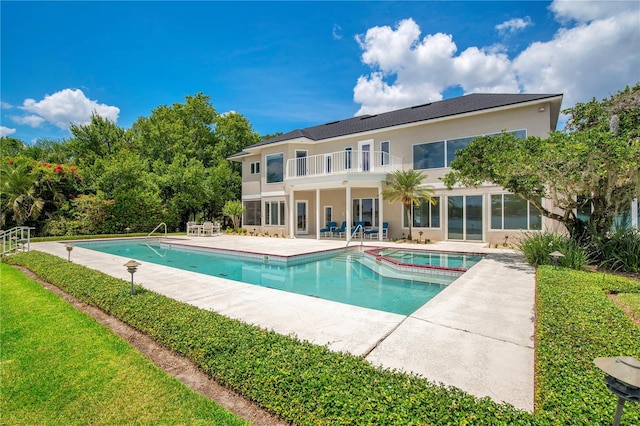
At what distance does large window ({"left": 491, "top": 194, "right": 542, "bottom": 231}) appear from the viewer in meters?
13.8

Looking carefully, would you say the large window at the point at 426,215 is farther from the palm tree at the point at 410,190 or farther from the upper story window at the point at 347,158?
the upper story window at the point at 347,158

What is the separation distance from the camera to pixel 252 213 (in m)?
23.7

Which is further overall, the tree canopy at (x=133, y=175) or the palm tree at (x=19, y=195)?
the tree canopy at (x=133, y=175)

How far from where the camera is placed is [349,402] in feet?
8.20

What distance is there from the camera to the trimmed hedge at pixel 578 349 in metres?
2.25

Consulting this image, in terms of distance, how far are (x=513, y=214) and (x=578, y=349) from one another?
12737mm

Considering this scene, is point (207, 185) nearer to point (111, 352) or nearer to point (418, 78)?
point (418, 78)

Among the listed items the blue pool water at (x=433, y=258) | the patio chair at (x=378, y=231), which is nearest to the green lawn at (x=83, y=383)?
the blue pool water at (x=433, y=258)

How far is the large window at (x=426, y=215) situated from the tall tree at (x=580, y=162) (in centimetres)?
500

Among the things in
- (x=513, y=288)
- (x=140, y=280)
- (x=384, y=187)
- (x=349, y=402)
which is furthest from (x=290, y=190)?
(x=349, y=402)

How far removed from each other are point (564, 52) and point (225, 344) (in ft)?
52.7

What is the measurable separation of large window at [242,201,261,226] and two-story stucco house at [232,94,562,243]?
133 millimetres

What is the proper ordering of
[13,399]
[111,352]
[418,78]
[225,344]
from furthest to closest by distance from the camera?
[418,78], [111,352], [225,344], [13,399]

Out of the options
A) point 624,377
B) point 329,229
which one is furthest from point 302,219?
point 624,377
